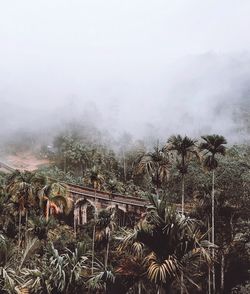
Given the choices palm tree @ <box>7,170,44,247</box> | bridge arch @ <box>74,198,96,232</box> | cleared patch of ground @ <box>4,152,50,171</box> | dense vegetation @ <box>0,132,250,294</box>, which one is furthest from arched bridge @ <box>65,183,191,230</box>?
cleared patch of ground @ <box>4,152,50,171</box>

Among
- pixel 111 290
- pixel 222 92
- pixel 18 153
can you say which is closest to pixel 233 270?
pixel 111 290

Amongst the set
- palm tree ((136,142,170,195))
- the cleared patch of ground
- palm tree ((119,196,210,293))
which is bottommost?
palm tree ((119,196,210,293))

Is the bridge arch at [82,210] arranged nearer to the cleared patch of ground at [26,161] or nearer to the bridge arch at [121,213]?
the bridge arch at [121,213]

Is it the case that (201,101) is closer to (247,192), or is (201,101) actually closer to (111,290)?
(247,192)

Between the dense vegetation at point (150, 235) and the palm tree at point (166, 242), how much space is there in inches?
1.1

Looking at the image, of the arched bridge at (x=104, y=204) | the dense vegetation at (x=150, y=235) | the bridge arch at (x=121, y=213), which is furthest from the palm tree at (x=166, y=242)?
the bridge arch at (x=121, y=213)

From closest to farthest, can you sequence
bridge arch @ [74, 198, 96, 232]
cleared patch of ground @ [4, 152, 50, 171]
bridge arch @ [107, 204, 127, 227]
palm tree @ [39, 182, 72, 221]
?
palm tree @ [39, 182, 72, 221], bridge arch @ [107, 204, 127, 227], bridge arch @ [74, 198, 96, 232], cleared patch of ground @ [4, 152, 50, 171]

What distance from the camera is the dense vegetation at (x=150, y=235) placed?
1300 centimetres

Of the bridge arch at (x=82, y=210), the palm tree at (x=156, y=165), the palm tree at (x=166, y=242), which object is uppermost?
the palm tree at (x=156, y=165)

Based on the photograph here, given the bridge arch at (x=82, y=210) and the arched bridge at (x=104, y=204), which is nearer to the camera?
the arched bridge at (x=104, y=204)

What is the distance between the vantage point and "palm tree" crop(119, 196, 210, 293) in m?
12.8

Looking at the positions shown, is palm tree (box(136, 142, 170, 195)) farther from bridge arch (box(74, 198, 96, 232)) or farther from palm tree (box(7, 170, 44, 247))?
bridge arch (box(74, 198, 96, 232))

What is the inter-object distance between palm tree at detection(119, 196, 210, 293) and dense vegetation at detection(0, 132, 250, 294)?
0.03m

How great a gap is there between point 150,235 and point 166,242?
0.49 m
